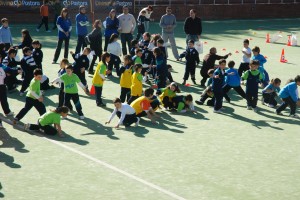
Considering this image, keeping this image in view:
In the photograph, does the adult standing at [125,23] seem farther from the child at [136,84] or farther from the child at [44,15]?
the child at [44,15]

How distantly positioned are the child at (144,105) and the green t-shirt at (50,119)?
231cm

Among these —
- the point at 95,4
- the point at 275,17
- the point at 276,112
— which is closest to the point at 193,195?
the point at 276,112

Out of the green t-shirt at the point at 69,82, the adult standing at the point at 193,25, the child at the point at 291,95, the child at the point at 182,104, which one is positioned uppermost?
the adult standing at the point at 193,25

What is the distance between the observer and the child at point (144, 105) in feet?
51.4

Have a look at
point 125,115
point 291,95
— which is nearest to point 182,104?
point 125,115

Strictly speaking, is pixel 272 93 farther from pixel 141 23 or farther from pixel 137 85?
pixel 141 23

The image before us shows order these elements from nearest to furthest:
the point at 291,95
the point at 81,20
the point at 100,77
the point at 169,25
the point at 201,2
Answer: the point at 291,95, the point at 100,77, the point at 81,20, the point at 169,25, the point at 201,2

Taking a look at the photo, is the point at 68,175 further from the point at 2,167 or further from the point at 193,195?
the point at 193,195

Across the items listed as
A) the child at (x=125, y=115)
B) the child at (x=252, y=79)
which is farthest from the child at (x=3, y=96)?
the child at (x=252, y=79)

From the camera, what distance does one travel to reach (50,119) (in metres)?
14.3

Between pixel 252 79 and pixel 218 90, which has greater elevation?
pixel 252 79

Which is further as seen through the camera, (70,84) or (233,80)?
(233,80)

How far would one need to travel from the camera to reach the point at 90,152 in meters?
13.2

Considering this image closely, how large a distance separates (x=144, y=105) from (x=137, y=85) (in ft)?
3.75
